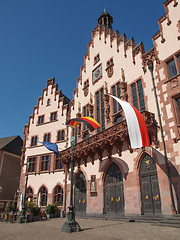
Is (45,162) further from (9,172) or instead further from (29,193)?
(9,172)

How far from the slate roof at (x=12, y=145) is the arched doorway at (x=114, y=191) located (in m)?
29.1

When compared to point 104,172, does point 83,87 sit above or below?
above

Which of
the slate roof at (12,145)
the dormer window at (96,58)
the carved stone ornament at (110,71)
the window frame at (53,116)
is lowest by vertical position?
the slate roof at (12,145)

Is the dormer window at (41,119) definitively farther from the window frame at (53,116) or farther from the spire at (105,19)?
the spire at (105,19)

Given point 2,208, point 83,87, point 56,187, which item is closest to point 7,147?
point 2,208

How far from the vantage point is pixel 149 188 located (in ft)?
51.4

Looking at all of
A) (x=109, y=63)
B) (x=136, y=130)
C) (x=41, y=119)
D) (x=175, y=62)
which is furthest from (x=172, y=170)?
(x=41, y=119)

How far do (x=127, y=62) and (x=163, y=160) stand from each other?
12261 mm

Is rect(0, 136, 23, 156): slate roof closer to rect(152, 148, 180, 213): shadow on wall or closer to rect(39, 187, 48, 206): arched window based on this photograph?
rect(39, 187, 48, 206): arched window

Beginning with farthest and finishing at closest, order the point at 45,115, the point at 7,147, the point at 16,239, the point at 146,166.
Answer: the point at 7,147 < the point at 45,115 < the point at 146,166 < the point at 16,239

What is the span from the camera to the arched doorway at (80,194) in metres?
23.0

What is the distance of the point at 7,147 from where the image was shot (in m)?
42.4

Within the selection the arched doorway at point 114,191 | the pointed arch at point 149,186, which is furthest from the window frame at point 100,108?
the pointed arch at point 149,186

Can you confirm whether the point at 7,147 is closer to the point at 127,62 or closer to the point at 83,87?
the point at 83,87
